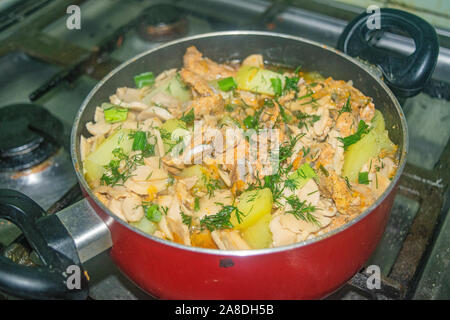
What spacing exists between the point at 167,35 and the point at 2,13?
2.01 feet

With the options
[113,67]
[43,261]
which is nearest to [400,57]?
[113,67]

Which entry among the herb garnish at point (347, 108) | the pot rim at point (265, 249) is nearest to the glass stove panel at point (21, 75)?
the pot rim at point (265, 249)

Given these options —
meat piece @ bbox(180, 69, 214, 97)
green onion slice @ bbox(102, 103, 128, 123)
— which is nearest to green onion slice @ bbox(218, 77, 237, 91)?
meat piece @ bbox(180, 69, 214, 97)

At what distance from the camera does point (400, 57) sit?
134cm

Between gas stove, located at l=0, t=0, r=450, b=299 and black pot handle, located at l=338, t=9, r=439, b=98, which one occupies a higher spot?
black pot handle, located at l=338, t=9, r=439, b=98

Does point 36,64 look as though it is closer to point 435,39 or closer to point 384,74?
point 384,74

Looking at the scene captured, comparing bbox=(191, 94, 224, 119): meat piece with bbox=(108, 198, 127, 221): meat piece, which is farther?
bbox=(191, 94, 224, 119): meat piece

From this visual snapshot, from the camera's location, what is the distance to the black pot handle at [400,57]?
1266mm

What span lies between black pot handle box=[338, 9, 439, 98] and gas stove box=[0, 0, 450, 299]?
0.90 feet

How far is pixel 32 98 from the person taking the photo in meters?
1.62

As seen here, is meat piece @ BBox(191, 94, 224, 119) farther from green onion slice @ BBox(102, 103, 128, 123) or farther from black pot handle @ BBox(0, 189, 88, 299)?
black pot handle @ BBox(0, 189, 88, 299)

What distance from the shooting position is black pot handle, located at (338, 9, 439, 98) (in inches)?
49.8

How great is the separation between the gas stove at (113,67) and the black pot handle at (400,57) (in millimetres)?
273
